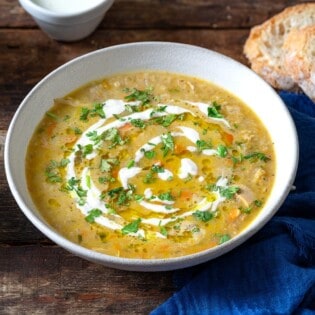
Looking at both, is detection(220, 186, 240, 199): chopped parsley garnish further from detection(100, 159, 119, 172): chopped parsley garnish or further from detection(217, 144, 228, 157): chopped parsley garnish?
detection(100, 159, 119, 172): chopped parsley garnish

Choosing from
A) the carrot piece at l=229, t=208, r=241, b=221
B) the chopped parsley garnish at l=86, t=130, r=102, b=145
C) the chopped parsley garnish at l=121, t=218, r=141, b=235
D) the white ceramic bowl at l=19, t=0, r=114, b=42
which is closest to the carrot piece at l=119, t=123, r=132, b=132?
the chopped parsley garnish at l=86, t=130, r=102, b=145

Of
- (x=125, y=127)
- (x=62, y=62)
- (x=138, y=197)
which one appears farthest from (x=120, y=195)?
(x=62, y=62)

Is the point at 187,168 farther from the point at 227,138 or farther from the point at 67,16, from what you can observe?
the point at 67,16

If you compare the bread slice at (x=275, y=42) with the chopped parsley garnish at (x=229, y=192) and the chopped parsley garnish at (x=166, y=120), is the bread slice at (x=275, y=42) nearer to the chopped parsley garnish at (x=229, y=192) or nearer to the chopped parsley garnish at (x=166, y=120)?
the chopped parsley garnish at (x=166, y=120)

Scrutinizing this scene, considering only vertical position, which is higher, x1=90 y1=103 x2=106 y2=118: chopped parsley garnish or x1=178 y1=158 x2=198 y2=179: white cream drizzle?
x1=178 y1=158 x2=198 y2=179: white cream drizzle

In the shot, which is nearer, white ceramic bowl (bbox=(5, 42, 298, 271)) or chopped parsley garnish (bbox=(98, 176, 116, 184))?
white ceramic bowl (bbox=(5, 42, 298, 271))
